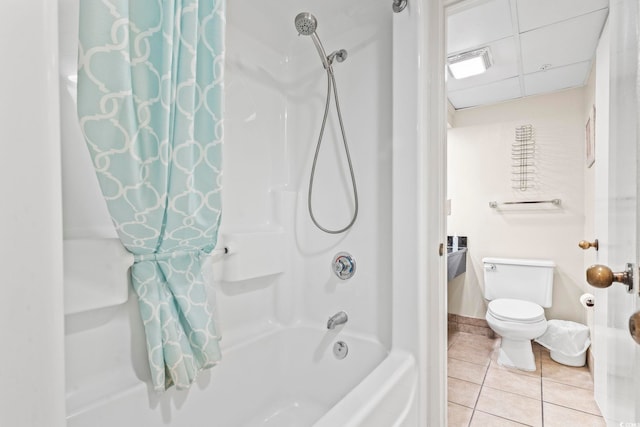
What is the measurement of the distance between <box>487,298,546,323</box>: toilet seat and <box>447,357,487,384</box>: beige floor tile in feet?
1.35

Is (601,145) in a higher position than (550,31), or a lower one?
lower

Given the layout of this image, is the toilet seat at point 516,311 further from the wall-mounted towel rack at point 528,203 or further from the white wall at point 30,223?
the white wall at point 30,223

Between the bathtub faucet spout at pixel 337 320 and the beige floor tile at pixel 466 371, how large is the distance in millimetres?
1343

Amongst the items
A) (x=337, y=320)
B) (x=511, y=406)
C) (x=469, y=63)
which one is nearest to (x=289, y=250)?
(x=337, y=320)

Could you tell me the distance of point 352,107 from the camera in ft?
4.77

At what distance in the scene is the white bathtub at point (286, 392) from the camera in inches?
34.9

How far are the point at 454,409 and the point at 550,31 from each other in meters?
2.37

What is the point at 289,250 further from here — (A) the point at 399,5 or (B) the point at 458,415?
(B) the point at 458,415

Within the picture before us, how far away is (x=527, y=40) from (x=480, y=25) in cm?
40

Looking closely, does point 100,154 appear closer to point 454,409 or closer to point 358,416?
point 358,416

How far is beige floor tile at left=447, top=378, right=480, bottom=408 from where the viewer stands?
1908mm

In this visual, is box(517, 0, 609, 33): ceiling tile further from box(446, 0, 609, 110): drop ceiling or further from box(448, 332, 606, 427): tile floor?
box(448, 332, 606, 427): tile floor

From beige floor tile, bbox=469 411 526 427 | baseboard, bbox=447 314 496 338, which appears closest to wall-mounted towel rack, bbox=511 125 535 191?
baseboard, bbox=447 314 496 338

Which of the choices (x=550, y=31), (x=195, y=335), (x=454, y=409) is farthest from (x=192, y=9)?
(x=454, y=409)
